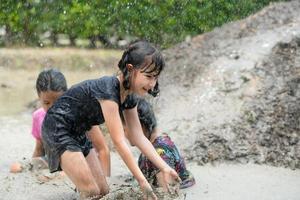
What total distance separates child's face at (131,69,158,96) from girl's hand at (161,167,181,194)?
48 cm

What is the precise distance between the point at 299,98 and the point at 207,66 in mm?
1159

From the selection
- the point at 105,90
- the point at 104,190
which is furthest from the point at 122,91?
the point at 104,190

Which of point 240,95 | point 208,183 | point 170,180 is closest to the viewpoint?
point 170,180

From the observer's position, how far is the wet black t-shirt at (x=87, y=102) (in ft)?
12.2

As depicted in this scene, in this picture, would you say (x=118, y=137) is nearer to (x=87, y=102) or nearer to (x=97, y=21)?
(x=87, y=102)

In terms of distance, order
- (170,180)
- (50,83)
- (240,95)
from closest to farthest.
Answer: (170,180) < (50,83) < (240,95)

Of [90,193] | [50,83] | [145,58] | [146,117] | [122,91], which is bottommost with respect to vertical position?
[90,193]

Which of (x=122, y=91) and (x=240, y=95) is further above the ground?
(x=122, y=91)

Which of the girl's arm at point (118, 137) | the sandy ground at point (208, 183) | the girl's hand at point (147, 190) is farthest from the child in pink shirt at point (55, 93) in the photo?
the girl's hand at point (147, 190)

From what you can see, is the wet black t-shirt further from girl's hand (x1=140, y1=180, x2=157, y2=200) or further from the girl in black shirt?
girl's hand (x1=140, y1=180, x2=157, y2=200)

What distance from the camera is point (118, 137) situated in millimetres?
3604

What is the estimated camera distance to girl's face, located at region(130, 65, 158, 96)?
361cm

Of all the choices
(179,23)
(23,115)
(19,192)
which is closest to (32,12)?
(179,23)

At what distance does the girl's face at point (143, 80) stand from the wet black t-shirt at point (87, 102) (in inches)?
5.1
